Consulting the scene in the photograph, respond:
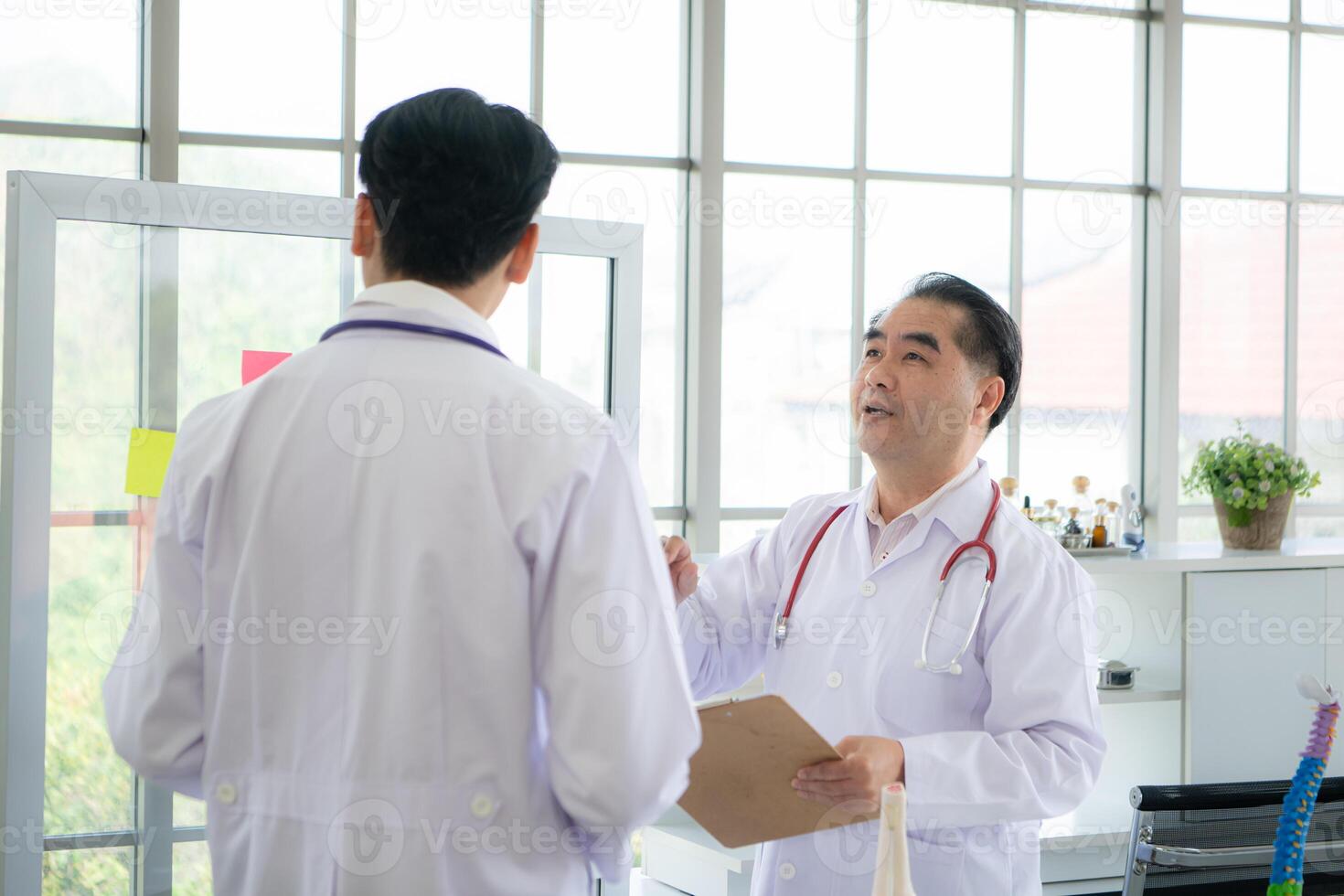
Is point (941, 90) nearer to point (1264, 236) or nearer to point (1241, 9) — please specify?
point (1241, 9)

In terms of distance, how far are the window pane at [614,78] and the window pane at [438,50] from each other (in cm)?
13

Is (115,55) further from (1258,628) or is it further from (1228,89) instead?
(1228,89)

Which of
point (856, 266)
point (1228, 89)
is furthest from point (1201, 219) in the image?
point (856, 266)

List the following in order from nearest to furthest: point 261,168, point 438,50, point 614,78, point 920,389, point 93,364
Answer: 1. point 920,389
2. point 93,364
3. point 261,168
4. point 438,50
5. point 614,78

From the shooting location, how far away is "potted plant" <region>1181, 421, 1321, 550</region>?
3971mm

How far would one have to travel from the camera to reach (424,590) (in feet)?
3.45

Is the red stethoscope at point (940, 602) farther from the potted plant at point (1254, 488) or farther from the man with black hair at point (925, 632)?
the potted plant at point (1254, 488)

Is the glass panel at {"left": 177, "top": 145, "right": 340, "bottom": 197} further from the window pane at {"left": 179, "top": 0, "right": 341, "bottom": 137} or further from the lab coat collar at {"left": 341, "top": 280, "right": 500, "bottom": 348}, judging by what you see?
the lab coat collar at {"left": 341, "top": 280, "right": 500, "bottom": 348}

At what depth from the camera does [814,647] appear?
1.87m

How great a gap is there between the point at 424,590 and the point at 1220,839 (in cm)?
141

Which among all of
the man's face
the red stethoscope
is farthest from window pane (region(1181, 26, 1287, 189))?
the red stethoscope

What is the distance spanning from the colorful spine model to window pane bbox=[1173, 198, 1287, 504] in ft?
12.3

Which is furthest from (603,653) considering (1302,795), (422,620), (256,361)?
(256,361)

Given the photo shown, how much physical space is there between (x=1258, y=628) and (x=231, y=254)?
10.7ft
